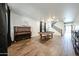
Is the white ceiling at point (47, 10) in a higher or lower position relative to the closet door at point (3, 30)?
higher

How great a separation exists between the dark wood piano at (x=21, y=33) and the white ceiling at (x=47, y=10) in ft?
0.77

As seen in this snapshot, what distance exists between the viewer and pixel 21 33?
8.42 feet

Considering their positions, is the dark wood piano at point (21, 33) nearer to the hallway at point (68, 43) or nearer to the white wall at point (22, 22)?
the white wall at point (22, 22)

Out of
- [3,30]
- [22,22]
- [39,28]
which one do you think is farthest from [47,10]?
[3,30]

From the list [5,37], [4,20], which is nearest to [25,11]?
[4,20]

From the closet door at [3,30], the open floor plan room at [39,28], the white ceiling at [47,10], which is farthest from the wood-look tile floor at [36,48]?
the white ceiling at [47,10]

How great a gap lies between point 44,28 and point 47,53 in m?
0.42

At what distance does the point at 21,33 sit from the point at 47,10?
584 mm

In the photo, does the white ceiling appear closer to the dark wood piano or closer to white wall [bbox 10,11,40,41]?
white wall [bbox 10,11,40,41]

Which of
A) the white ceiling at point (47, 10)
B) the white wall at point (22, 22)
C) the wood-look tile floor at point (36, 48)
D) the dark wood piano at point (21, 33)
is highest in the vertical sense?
the white ceiling at point (47, 10)

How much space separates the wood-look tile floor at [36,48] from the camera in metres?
2.49

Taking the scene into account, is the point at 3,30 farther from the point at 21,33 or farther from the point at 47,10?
the point at 47,10

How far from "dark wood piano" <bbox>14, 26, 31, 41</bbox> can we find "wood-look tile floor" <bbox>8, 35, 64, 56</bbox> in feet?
0.24

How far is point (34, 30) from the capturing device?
2.55m
